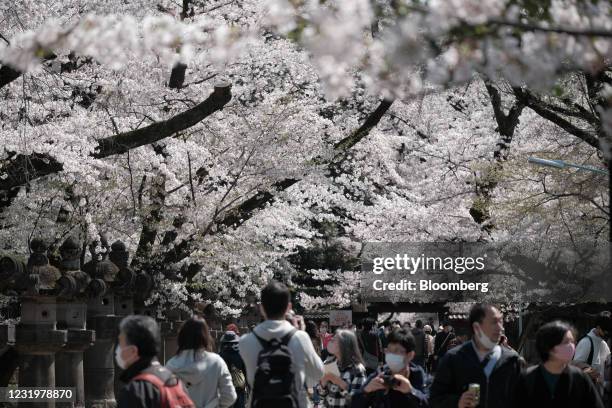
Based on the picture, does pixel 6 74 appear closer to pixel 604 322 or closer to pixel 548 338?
pixel 548 338

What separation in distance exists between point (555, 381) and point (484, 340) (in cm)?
87

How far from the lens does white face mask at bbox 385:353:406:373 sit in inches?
319

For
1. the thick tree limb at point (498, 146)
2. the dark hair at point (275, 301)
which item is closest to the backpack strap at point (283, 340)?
the dark hair at point (275, 301)

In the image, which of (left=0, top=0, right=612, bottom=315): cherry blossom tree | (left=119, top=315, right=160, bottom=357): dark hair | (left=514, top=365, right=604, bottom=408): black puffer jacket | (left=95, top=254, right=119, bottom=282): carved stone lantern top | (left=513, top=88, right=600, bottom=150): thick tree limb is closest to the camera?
(left=0, top=0, right=612, bottom=315): cherry blossom tree

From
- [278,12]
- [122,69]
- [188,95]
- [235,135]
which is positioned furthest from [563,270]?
[278,12]

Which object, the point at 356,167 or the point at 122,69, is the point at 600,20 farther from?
the point at 356,167

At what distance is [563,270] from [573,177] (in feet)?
17.7

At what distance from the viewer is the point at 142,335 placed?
5812mm

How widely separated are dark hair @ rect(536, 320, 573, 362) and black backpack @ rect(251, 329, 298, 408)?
5.42ft

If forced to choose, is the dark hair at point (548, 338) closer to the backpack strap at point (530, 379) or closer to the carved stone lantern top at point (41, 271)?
the backpack strap at point (530, 379)

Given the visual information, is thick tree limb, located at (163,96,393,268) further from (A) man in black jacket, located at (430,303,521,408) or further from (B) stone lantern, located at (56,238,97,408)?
(A) man in black jacket, located at (430,303,521,408)

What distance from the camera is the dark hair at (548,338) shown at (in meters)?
6.44

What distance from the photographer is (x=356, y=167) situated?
32.9 m

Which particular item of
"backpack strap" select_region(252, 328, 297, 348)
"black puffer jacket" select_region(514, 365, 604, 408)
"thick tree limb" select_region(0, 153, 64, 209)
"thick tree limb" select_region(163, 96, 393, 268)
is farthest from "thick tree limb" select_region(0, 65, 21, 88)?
"thick tree limb" select_region(163, 96, 393, 268)
